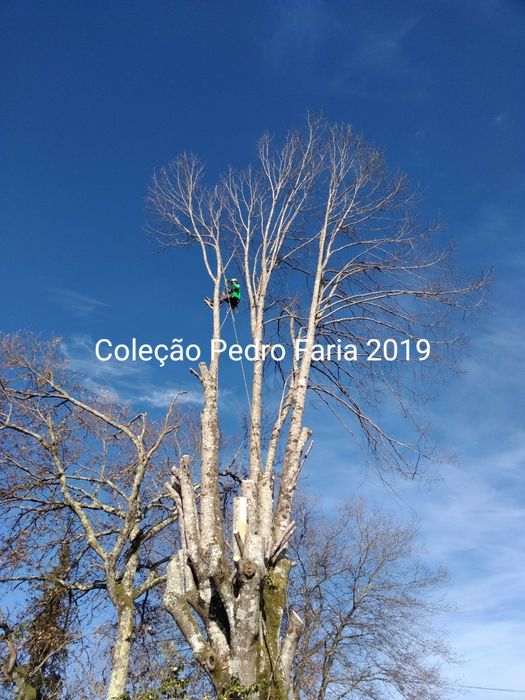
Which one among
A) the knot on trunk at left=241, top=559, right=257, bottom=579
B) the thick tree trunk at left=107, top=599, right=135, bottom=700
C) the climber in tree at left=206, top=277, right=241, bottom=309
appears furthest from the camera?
the climber in tree at left=206, top=277, right=241, bottom=309

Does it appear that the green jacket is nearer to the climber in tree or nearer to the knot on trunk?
the climber in tree

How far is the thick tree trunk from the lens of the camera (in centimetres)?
920

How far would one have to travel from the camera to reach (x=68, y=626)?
37.5 ft

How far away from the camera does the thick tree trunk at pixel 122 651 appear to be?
920 centimetres

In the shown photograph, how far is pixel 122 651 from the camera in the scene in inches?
377

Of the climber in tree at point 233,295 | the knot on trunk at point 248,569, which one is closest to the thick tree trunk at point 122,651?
the knot on trunk at point 248,569

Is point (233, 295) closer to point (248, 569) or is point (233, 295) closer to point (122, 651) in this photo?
point (248, 569)

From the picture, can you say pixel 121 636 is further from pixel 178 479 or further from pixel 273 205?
pixel 273 205

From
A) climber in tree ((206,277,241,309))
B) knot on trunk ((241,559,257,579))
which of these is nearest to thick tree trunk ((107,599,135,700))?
knot on trunk ((241,559,257,579))

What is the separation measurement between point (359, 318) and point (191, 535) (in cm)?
488

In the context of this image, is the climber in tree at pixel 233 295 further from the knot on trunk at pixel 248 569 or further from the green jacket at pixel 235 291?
the knot on trunk at pixel 248 569

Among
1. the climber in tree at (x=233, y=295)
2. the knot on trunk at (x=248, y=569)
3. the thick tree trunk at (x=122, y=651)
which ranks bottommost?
the thick tree trunk at (x=122, y=651)

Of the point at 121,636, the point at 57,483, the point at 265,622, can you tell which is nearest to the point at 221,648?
the point at 265,622

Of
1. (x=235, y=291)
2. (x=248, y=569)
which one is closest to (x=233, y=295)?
(x=235, y=291)
